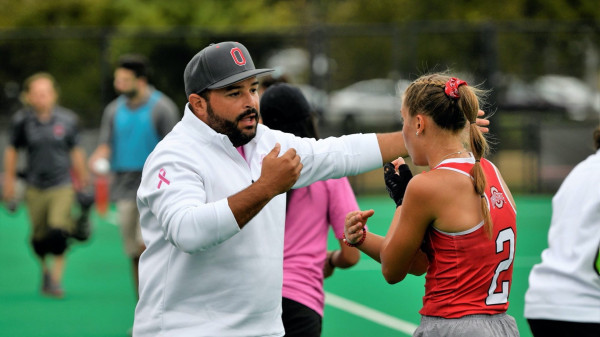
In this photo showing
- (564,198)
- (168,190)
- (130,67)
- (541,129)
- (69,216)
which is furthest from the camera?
(541,129)

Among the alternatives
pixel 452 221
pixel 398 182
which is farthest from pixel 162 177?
pixel 452 221

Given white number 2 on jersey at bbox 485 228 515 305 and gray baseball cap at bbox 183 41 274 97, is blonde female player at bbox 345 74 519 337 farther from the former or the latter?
gray baseball cap at bbox 183 41 274 97

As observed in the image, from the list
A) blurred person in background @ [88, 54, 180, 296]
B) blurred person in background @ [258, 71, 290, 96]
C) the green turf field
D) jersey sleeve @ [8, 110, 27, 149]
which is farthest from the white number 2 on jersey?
jersey sleeve @ [8, 110, 27, 149]

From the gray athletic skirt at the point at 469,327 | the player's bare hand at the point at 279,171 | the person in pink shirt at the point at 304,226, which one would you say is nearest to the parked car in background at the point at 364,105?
the person in pink shirt at the point at 304,226

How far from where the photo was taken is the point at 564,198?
16.7 feet

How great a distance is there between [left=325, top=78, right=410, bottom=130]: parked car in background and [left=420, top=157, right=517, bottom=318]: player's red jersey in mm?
19180

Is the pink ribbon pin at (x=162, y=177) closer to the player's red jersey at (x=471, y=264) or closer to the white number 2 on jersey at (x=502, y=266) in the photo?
the player's red jersey at (x=471, y=264)

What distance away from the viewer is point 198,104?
4266 mm

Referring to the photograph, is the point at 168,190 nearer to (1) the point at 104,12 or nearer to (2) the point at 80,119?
(2) the point at 80,119

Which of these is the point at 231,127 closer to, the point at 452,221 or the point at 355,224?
the point at 355,224

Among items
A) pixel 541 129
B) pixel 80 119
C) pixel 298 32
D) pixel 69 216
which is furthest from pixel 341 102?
pixel 69 216

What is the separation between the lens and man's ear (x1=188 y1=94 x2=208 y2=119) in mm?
4254

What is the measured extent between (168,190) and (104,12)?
34266mm

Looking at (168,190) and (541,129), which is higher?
(168,190)
